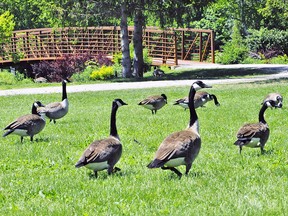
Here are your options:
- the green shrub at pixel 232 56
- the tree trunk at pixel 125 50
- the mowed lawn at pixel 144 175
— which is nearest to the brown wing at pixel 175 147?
the mowed lawn at pixel 144 175

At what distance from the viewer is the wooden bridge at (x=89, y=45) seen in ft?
145

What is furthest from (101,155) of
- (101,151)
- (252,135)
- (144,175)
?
(252,135)

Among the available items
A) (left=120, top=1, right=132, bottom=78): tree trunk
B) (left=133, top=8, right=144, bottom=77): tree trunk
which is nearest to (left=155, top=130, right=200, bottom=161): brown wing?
(left=133, top=8, right=144, bottom=77): tree trunk

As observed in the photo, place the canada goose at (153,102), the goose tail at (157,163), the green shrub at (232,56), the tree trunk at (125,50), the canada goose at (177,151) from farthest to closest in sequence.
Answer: the green shrub at (232,56) < the tree trunk at (125,50) < the canada goose at (153,102) < the canada goose at (177,151) < the goose tail at (157,163)

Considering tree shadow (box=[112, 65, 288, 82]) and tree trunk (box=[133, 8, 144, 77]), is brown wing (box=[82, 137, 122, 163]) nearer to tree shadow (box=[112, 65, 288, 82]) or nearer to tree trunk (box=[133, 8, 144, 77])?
tree shadow (box=[112, 65, 288, 82])

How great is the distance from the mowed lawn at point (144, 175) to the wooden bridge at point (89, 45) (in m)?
28.3

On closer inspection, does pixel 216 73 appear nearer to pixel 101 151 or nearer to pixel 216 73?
pixel 216 73

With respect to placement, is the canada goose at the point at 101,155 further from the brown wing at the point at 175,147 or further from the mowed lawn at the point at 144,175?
the brown wing at the point at 175,147

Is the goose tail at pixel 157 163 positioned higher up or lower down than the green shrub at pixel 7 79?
higher up

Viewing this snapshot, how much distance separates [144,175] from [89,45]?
1554 inches

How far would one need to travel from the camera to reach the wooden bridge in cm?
4421

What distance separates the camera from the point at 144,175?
8578 millimetres

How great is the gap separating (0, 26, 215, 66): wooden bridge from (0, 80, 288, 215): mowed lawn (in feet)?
92.7

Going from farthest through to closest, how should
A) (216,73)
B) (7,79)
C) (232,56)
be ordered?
(232,56), (7,79), (216,73)
